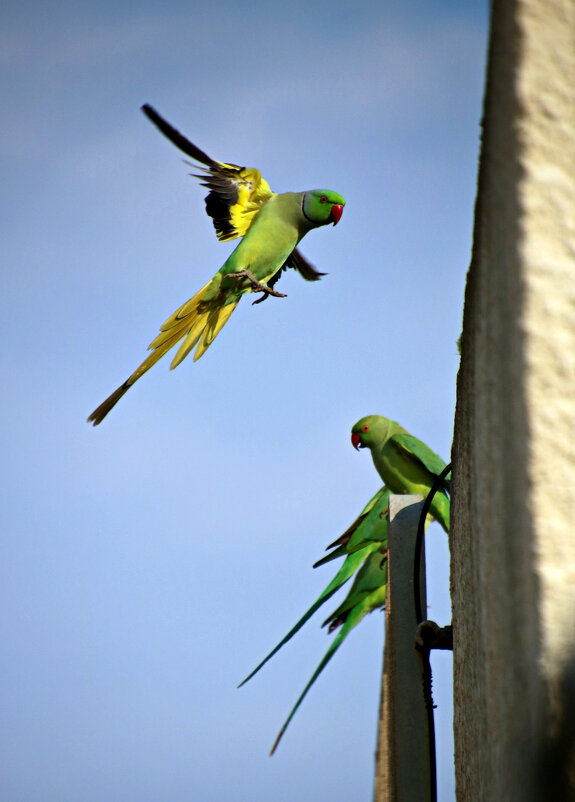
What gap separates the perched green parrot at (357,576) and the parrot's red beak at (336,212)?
2.69ft

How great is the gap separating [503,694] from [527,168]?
0.63 ft

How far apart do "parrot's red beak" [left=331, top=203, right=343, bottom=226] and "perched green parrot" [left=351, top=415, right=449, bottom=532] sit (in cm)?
72

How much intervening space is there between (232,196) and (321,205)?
0.83ft

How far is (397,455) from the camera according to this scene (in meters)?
2.60

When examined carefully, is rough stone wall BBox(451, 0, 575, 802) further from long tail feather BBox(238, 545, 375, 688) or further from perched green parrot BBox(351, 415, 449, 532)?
perched green parrot BBox(351, 415, 449, 532)

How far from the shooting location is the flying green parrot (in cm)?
208

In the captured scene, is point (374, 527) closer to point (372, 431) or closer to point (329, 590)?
point (329, 590)

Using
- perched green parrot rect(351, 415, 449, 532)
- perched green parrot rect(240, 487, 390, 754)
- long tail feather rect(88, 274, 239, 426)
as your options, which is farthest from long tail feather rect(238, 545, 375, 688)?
long tail feather rect(88, 274, 239, 426)

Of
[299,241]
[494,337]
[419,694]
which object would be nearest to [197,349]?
[299,241]

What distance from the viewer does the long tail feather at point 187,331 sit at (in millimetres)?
1937

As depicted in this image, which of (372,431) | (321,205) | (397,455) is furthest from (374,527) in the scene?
(321,205)

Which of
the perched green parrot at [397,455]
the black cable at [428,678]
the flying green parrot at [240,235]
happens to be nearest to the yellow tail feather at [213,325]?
the flying green parrot at [240,235]

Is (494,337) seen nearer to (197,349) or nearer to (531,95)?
(531,95)

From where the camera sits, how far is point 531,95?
0.85 feet
